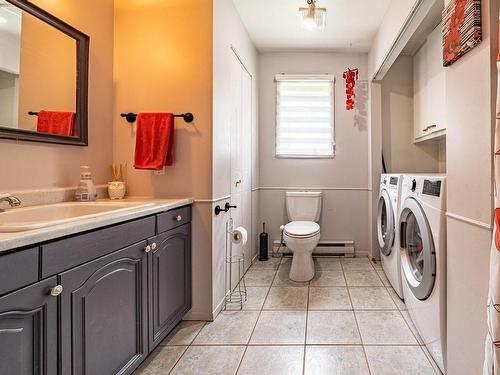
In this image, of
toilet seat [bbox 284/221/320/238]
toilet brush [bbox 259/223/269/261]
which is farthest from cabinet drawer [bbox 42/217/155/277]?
toilet brush [bbox 259/223/269/261]

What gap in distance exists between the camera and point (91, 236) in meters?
1.10

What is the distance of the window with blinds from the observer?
3574 millimetres

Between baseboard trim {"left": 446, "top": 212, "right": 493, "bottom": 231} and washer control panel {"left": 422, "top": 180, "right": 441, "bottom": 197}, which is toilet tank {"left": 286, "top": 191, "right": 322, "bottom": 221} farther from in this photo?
baseboard trim {"left": 446, "top": 212, "right": 493, "bottom": 231}

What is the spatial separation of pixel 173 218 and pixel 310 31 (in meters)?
2.46

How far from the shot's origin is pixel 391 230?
8.04 ft

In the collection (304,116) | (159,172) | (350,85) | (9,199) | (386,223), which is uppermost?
(350,85)

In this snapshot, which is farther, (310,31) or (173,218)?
(310,31)

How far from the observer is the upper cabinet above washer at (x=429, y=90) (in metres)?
2.48

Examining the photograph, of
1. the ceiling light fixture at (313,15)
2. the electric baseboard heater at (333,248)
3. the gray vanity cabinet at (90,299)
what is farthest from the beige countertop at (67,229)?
the electric baseboard heater at (333,248)

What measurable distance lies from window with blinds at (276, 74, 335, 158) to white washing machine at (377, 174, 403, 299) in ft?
3.26

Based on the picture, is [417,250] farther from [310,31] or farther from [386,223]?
[310,31]

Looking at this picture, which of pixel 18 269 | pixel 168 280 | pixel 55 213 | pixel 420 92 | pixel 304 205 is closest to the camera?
pixel 18 269

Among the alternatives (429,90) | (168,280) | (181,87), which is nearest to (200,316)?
(168,280)

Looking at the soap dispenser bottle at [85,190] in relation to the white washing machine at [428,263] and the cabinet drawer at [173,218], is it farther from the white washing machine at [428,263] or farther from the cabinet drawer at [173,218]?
the white washing machine at [428,263]
